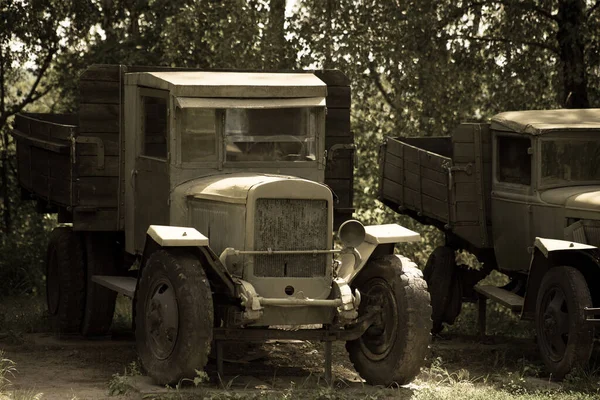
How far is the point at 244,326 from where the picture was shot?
8484mm

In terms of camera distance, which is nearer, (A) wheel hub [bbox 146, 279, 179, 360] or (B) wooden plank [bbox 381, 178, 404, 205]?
(A) wheel hub [bbox 146, 279, 179, 360]

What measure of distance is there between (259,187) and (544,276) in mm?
2660

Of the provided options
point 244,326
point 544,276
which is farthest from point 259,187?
point 544,276

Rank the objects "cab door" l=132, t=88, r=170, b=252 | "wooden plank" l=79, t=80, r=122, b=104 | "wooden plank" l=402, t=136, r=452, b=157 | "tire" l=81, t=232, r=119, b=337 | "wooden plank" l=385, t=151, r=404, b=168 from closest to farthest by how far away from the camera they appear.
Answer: "cab door" l=132, t=88, r=170, b=252, "wooden plank" l=79, t=80, r=122, b=104, "tire" l=81, t=232, r=119, b=337, "wooden plank" l=385, t=151, r=404, b=168, "wooden plank" l=402, t=136, r=452, b=157

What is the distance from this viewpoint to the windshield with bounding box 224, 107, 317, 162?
9297 mm

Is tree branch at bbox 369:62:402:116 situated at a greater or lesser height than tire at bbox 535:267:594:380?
greater

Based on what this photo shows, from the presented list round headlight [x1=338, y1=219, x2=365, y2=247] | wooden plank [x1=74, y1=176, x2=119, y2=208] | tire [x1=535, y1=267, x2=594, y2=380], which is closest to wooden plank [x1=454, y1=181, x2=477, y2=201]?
tire [x1=535, y1=267, x2=594, y2=380]

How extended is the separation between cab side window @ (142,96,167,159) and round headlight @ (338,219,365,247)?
1.69 m

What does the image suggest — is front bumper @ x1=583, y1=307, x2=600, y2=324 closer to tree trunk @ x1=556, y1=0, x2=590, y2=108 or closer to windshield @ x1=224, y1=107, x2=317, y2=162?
windshield @ x1=224, y1=107, x2=317, y2=162

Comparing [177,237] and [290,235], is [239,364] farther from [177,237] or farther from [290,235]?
[177,237]

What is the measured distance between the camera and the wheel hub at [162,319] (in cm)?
829

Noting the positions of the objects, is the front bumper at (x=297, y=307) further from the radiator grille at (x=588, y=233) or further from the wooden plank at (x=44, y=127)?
the wooden plank at (x=44, y=127)

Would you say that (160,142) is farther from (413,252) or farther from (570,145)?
(413,252)

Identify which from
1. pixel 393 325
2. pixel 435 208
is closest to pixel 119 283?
pixel 393 325
